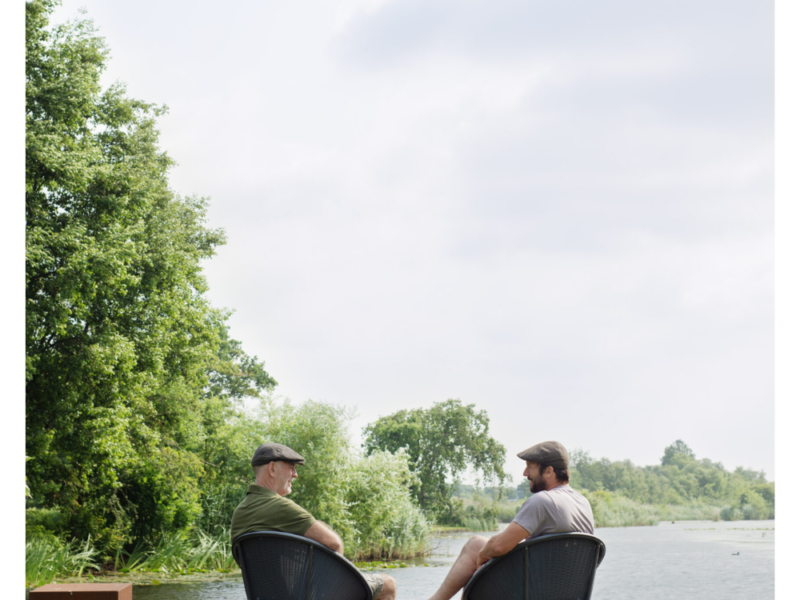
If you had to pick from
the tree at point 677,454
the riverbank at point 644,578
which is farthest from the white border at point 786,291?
the tree at point 677,454

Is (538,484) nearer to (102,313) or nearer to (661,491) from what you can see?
(102,313)

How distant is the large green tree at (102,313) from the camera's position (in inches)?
488

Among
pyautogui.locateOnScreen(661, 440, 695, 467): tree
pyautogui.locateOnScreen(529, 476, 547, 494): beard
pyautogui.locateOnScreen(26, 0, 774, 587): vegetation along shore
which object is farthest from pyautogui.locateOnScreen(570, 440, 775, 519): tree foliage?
pyautogui.locateOnScreen(529, 476, 547, 494): beard

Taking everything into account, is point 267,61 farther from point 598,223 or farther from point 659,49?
point 598,223

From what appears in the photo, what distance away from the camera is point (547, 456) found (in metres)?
3.73

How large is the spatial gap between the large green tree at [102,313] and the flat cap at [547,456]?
34.4ft

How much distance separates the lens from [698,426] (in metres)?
67.1

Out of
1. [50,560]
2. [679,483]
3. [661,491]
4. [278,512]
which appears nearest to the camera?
[278,512]

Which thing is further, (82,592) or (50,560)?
(50,560)

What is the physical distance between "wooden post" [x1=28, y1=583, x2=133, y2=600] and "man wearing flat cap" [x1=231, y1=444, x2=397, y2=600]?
1.17 meters

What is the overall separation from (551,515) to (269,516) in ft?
4.84

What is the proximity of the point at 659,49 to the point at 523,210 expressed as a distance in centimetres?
2371

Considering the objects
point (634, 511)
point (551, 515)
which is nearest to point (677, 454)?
point (634, 511)

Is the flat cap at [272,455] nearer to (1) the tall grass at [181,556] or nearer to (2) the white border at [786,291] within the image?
(2) the white border at [786,291]
